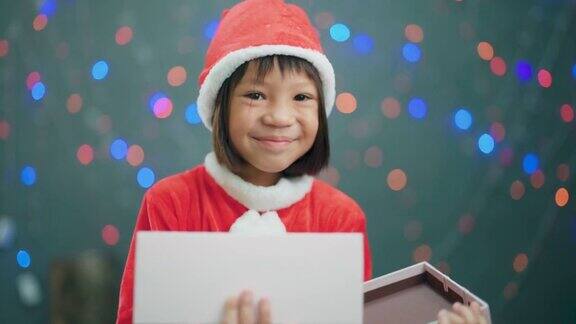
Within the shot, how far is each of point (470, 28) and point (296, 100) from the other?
0.60 meters

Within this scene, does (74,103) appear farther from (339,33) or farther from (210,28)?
(339,33)

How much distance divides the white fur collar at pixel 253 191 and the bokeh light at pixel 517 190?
0.63m

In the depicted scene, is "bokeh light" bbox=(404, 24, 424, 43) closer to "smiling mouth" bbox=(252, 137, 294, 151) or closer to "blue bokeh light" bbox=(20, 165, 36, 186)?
"smiling mouth" bbox=(252, 137, 294, 151)

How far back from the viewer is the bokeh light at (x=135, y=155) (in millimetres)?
1191

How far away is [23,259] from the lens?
46.4 inches

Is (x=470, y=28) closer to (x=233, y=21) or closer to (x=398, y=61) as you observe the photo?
(x=398, y=61)

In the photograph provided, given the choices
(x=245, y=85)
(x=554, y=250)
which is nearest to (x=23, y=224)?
(x=245, y=85)

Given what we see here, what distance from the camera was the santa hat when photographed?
0.90 m

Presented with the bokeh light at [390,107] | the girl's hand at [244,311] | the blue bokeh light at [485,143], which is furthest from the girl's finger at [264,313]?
the blue bokeh light at [485,143]

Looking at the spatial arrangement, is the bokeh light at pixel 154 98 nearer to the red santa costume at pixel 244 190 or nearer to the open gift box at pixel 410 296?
→ the red santa costume at pixel 244 190

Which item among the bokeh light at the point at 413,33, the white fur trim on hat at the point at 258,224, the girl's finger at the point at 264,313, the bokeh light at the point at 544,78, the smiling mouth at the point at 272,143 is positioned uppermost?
the bokeh light at the point at 413,33

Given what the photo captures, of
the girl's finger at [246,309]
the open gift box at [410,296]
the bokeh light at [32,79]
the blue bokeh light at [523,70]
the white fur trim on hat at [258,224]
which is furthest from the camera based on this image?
the blue bokeh light at [523,70]

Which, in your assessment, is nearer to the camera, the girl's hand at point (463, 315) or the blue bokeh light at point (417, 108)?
the girl's hand at point (463, 315)

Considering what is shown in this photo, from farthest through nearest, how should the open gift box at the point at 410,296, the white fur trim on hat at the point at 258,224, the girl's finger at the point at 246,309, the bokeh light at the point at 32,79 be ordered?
the bokeh light at the point at 32,79 < the white fur trim on hat at the point at 258,224 < the open gift box at the point at 410,296 < the girl's finger at the point at 246,309
